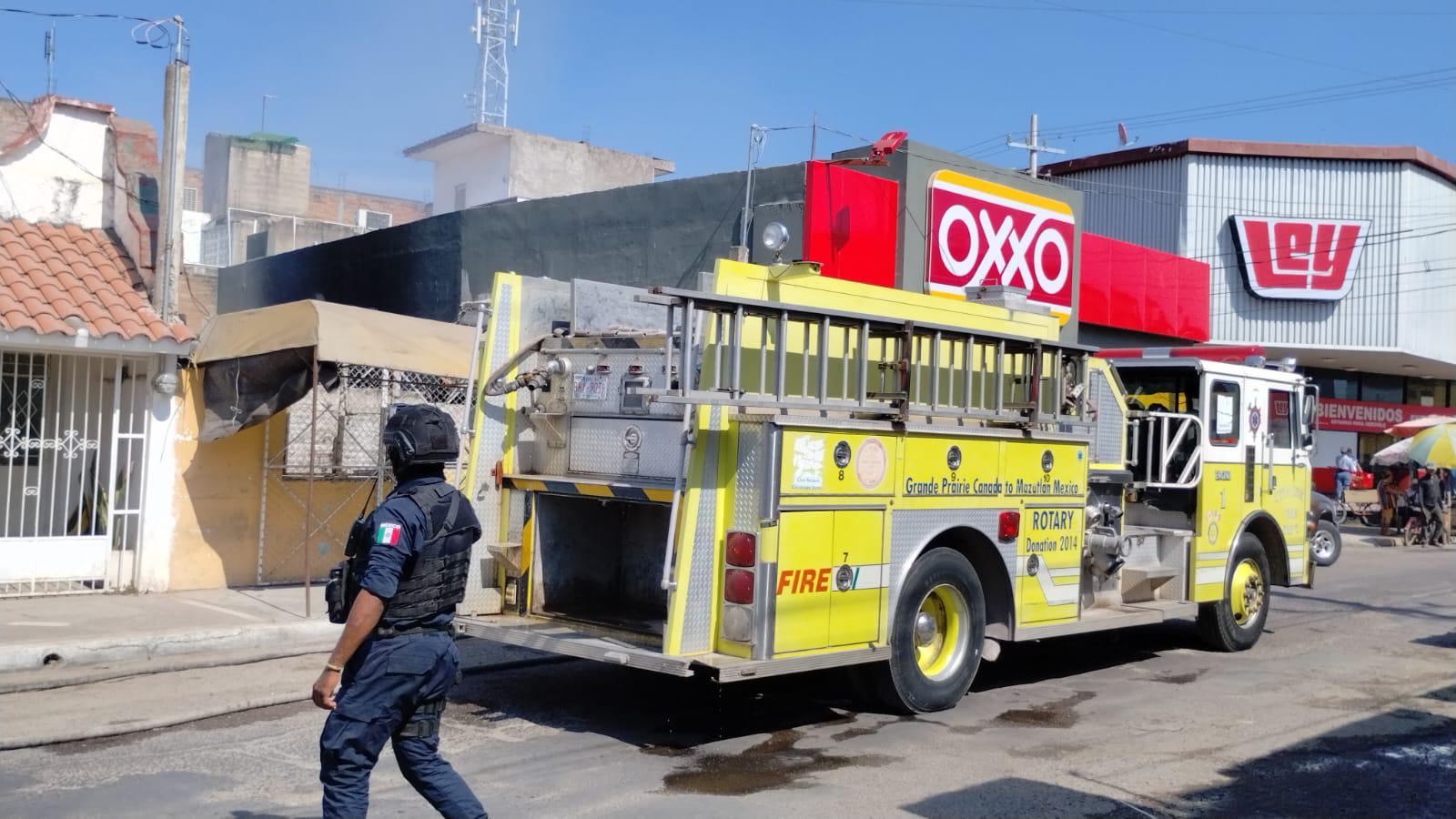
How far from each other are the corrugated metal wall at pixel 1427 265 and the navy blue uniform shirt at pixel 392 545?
29636 mm

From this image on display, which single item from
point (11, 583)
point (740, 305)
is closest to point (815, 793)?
point (740, 305)

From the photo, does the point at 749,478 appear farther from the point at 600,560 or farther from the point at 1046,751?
the point at 1046,751

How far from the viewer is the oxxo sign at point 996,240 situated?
16656 millimetres

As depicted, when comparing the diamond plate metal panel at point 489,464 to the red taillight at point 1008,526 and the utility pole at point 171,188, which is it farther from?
the utility pole at point 171,188

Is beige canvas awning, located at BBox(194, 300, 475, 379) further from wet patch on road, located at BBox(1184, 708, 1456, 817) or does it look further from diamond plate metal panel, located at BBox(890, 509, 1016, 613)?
A: wet patch on road, located at BBox(1184, 708, 1456, 817)

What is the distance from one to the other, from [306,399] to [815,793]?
26.2 ft

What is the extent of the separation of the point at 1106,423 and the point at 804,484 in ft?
12.6

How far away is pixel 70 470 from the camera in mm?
11227

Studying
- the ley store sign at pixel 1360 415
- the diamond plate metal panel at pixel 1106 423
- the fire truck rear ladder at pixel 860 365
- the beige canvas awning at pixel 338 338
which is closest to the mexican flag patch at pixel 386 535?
the fire truck rear ladder at pixel 860 365

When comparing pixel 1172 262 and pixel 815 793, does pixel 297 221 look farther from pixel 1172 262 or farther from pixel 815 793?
pixel 815 793

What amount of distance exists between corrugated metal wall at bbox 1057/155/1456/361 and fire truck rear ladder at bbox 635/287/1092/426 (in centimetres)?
2192

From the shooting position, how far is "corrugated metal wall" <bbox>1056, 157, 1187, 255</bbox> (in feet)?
94.7

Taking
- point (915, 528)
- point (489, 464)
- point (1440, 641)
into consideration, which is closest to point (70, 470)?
point (489, 464)

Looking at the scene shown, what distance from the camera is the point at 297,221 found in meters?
30.0
